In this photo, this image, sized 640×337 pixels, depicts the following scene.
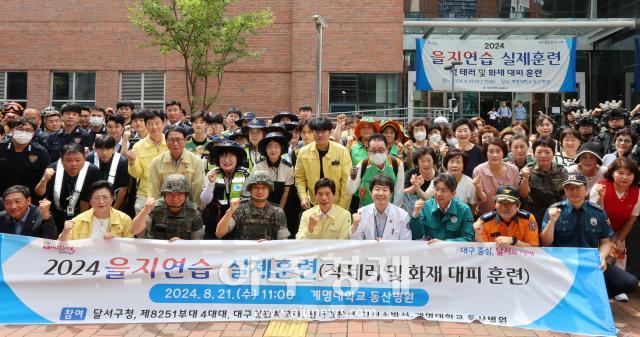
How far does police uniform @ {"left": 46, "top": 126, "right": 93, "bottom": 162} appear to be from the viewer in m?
7.11

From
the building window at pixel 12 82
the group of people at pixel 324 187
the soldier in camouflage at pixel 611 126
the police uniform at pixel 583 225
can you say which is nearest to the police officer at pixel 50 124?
the group of people at pixel 324 187

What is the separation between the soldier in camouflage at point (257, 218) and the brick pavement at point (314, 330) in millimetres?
936

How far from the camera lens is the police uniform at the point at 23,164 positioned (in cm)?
654

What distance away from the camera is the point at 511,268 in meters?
5.04

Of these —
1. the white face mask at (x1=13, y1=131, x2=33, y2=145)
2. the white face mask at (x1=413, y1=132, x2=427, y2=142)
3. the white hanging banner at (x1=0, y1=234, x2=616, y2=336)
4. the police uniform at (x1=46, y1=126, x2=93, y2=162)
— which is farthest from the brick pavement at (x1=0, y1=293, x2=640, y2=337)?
the white face mask at (x1=413, y1=132, x2=427, y2=142)

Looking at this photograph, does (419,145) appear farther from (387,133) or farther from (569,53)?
(569,53)

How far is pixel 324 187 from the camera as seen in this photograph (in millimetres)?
5551

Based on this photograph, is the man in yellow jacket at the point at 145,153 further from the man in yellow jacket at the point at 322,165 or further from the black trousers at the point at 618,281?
the black trousers at the point at 618,281

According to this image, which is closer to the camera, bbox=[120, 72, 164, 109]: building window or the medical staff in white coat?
the medical staff in white coat

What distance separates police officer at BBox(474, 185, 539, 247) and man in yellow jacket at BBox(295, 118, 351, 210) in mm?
1725

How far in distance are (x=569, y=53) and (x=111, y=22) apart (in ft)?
55.3

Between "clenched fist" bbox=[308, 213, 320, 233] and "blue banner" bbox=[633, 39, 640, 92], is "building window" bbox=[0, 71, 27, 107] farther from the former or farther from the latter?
"blue banner" bbox=[633, 39, 640, 92]

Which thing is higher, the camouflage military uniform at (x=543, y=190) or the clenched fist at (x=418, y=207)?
the camouflage military uniform at (x=543, y=190)

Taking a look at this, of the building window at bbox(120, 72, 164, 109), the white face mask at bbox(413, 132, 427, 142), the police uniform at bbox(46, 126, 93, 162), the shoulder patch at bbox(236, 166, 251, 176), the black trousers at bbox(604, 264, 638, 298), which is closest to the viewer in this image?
the black trousers at bbox(604, 264, 638, 298)
